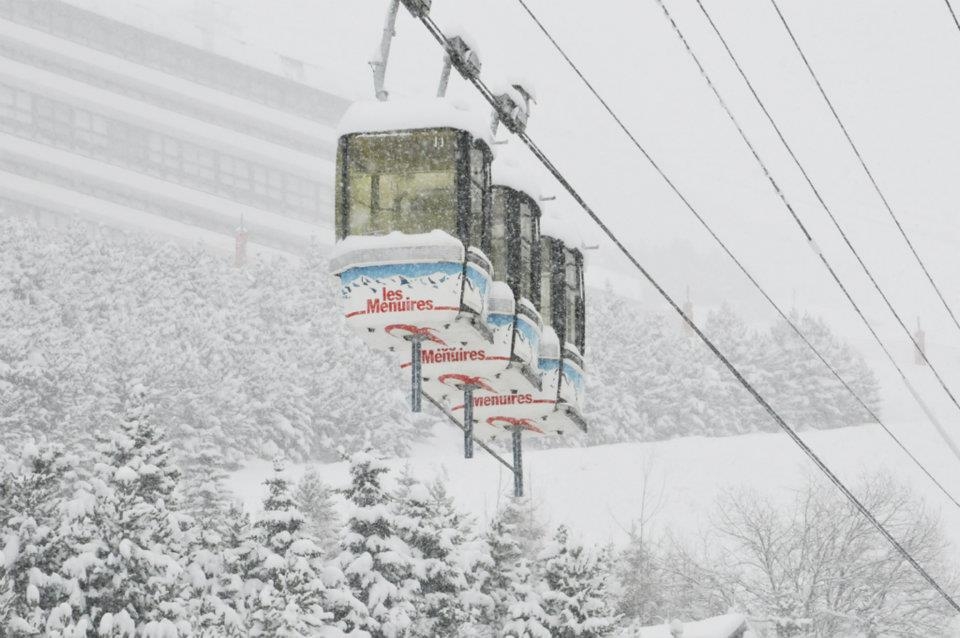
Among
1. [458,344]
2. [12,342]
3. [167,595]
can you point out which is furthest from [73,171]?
[458,344]

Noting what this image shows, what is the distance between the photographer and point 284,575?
28000 millimetres

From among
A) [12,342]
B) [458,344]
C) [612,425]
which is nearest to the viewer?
[458,344]

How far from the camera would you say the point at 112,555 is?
23203mm

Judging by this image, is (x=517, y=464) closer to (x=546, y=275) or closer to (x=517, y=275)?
(x=517, y=275)

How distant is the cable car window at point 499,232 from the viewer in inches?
516

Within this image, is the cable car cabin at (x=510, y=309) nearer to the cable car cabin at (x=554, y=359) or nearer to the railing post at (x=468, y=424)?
the railing post at (x=468, y=424)

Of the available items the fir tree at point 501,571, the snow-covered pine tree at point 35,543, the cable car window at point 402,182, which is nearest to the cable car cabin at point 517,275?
the cable car window at point 402,182

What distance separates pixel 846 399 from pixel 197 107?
2097 inches

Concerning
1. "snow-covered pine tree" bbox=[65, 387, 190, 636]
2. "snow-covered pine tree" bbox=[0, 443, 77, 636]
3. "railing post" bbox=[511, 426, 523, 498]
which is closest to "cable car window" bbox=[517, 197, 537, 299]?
"railing post" bbox=[511, 426, 523, 498]

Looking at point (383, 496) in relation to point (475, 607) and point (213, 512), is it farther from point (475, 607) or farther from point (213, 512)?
point (213, 512)

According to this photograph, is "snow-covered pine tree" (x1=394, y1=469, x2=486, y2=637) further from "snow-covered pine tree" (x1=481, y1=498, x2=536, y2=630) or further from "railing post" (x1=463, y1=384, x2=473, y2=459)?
"railing post" (x1=463, y1=384, x2=473, y2=459)

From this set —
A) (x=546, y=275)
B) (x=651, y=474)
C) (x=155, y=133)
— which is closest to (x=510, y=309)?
(x=546, y=275)

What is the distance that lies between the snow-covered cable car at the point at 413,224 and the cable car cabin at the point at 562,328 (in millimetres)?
3486

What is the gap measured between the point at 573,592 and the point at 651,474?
3427 centimetres
